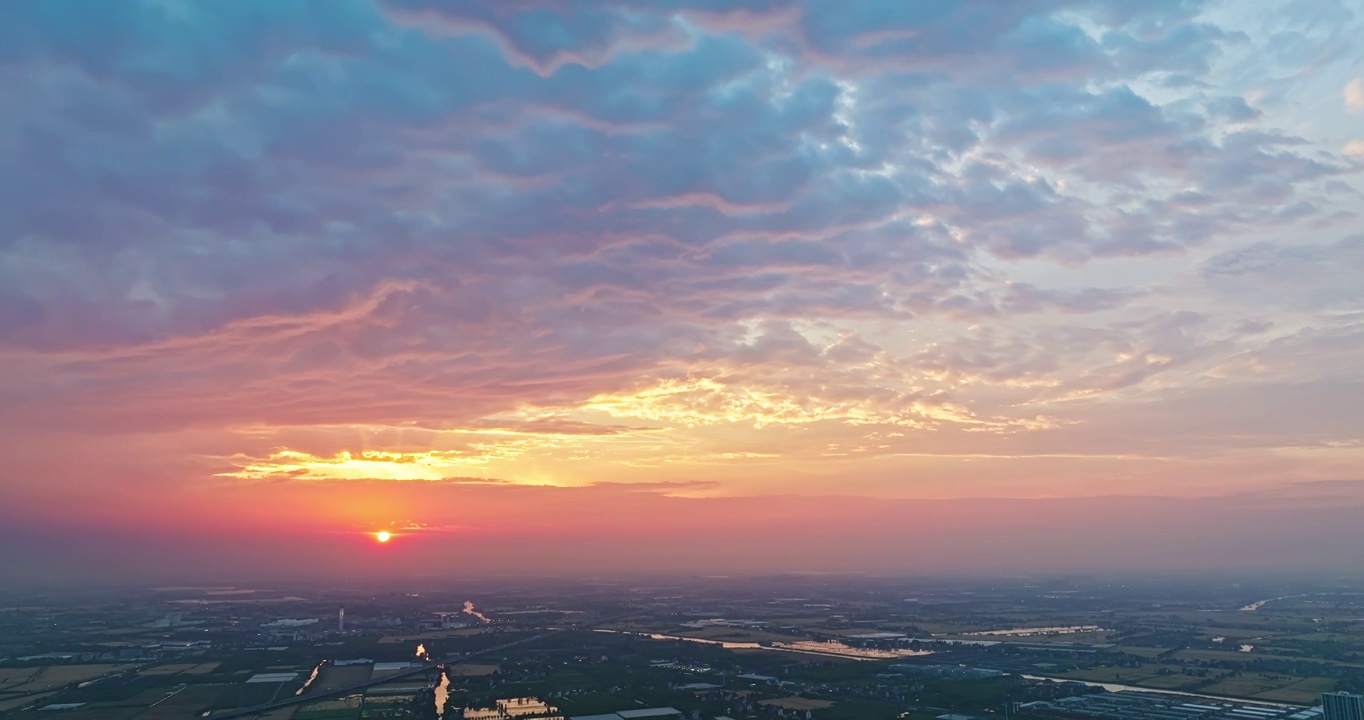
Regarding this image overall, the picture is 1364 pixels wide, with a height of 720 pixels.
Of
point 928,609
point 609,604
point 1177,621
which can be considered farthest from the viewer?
point 609,604

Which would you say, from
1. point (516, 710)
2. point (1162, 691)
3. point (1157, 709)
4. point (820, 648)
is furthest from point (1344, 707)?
point (820, 648)

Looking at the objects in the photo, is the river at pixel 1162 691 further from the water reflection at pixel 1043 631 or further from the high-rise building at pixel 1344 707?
the water reflection at pixel 1043 631

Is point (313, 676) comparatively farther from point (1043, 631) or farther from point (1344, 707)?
point (1043, 631)

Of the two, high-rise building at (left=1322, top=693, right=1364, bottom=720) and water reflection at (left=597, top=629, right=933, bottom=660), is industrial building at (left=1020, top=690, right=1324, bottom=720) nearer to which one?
high-rise building at (left=1322, top=693, right=1364, bottom=720)

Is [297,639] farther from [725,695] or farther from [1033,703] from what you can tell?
[1033,703]

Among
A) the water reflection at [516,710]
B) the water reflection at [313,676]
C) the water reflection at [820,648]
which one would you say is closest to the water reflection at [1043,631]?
the water reflection at [820,648]

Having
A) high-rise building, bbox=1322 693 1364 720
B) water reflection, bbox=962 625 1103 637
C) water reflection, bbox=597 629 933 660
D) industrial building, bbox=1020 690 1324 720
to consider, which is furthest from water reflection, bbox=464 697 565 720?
water reflection, bbox=962 625 1103 637

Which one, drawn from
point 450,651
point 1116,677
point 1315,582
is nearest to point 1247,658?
point 1116,677
